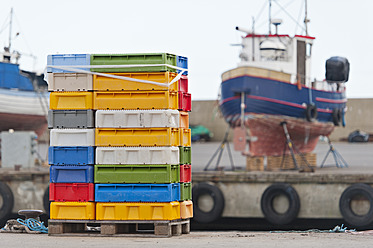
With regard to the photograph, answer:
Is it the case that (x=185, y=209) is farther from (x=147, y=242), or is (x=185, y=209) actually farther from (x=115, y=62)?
(x=115, y=62)

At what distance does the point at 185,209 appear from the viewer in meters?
14.3

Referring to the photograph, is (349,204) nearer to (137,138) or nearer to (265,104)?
(265,104)

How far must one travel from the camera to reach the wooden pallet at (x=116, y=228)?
13571 millimetres

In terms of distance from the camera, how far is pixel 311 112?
112 feet

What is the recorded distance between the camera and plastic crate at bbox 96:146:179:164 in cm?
1362

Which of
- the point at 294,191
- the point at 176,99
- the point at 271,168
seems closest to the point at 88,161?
the point at 176,99

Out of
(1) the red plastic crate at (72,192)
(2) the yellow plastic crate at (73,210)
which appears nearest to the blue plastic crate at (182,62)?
(1) the red plastic crate at (72,192)

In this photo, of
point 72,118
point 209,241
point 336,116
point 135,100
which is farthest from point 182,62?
point 336,116

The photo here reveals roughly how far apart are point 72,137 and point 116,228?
170 centimetres

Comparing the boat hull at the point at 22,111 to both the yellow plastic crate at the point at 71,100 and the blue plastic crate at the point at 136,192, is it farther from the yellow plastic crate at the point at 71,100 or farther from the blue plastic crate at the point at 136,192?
the blue plastic crate at the point at 136,192

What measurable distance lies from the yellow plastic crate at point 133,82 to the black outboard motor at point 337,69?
19.0 meters

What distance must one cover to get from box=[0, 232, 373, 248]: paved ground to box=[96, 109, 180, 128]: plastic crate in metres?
1.87

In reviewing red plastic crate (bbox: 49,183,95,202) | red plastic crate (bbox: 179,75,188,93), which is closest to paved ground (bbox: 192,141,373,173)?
red plastic crate (bbox: 179,75,188,93)

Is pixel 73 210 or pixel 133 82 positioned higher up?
pixel 133 82
